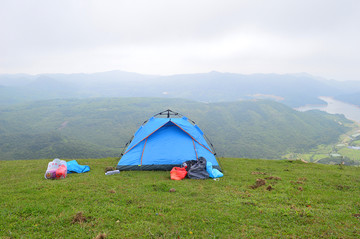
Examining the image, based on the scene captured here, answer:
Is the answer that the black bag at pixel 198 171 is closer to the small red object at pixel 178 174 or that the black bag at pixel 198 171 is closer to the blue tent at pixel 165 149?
the small red object at pixel 178 174

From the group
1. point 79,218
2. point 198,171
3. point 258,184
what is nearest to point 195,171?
point 198,171

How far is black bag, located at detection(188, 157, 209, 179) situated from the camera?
9773mm

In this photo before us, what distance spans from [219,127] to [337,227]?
180504mm

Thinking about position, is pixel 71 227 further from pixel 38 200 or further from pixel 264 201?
pixel 264 201

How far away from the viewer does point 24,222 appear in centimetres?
520

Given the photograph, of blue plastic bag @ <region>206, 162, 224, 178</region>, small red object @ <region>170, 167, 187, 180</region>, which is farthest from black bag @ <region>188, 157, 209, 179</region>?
small red object @ <region>170, 167, 187, 180</region>

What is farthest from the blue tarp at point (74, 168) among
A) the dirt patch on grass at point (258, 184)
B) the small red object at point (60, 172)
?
the dirt patch on grass at point (258, 184)

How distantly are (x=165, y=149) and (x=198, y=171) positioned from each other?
95.0 inches

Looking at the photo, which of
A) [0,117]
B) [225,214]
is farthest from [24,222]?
[0,117]

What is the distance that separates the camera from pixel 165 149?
1130cm

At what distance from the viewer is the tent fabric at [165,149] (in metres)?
11.0

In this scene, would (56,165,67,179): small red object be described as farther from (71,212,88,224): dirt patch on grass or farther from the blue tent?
(71,212,88,224): dirt patch on grass

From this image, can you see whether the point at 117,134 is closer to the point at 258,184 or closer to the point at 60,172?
the point at 60,172

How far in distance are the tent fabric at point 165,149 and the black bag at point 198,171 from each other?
0.95 meters
